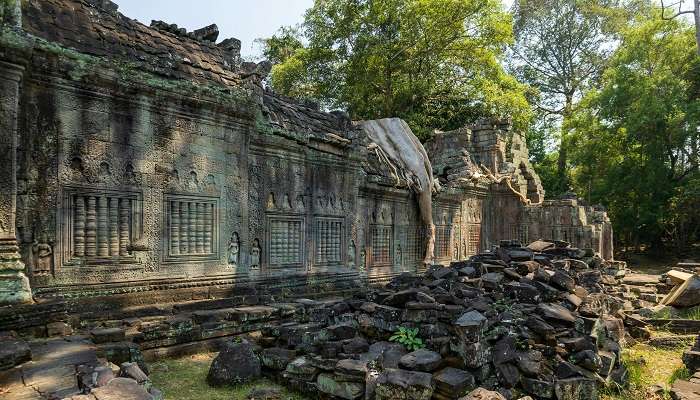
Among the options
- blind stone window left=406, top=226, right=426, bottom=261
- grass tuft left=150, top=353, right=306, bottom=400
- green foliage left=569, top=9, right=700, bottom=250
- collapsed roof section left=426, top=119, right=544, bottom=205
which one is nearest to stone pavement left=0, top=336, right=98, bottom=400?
grass tuft left=150, top=353, right=306, bottom=400

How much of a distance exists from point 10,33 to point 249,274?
13.7 ft

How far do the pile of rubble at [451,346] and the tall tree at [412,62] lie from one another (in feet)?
52.7

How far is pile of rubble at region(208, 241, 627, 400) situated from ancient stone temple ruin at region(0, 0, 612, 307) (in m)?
1.82

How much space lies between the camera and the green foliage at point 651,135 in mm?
21062

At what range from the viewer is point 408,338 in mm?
4949

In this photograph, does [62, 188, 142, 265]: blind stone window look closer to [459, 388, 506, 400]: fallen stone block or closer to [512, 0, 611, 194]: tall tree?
[459, 388, 506, 400]: fallen stone block

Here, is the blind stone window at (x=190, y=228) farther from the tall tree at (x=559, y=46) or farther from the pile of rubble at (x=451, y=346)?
the tall tree at (x=559, y=46)

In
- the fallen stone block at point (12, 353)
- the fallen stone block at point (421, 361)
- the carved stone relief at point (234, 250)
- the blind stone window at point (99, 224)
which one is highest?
the blind stone window at point (99, 224)

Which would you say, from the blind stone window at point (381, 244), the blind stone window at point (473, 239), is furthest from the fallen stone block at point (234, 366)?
the blind stone window at point (473, 239)

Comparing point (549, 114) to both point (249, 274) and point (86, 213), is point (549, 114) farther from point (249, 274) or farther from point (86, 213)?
point (86, 213)

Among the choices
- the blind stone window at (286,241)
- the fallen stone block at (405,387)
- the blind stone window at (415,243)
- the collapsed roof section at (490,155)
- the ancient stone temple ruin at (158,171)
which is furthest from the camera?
the collapsed roof section at (490,155)

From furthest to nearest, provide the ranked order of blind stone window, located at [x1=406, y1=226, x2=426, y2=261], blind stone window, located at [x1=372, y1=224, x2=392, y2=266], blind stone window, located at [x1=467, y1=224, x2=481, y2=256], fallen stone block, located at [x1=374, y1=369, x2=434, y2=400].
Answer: blind stone window, located at [x1=467, y1=224, x2=481, y2=256]
blind stone window, located at [x1=406, y1=226, x2=426, y2=261]
blind stone window, located at [x1=372, y1=224, x2=392, y2=266]
fallen stone block, located at [x1=374, y1=369, x2=434, y2=400]

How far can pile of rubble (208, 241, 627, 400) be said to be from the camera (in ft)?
13.8

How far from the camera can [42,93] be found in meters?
5.08
